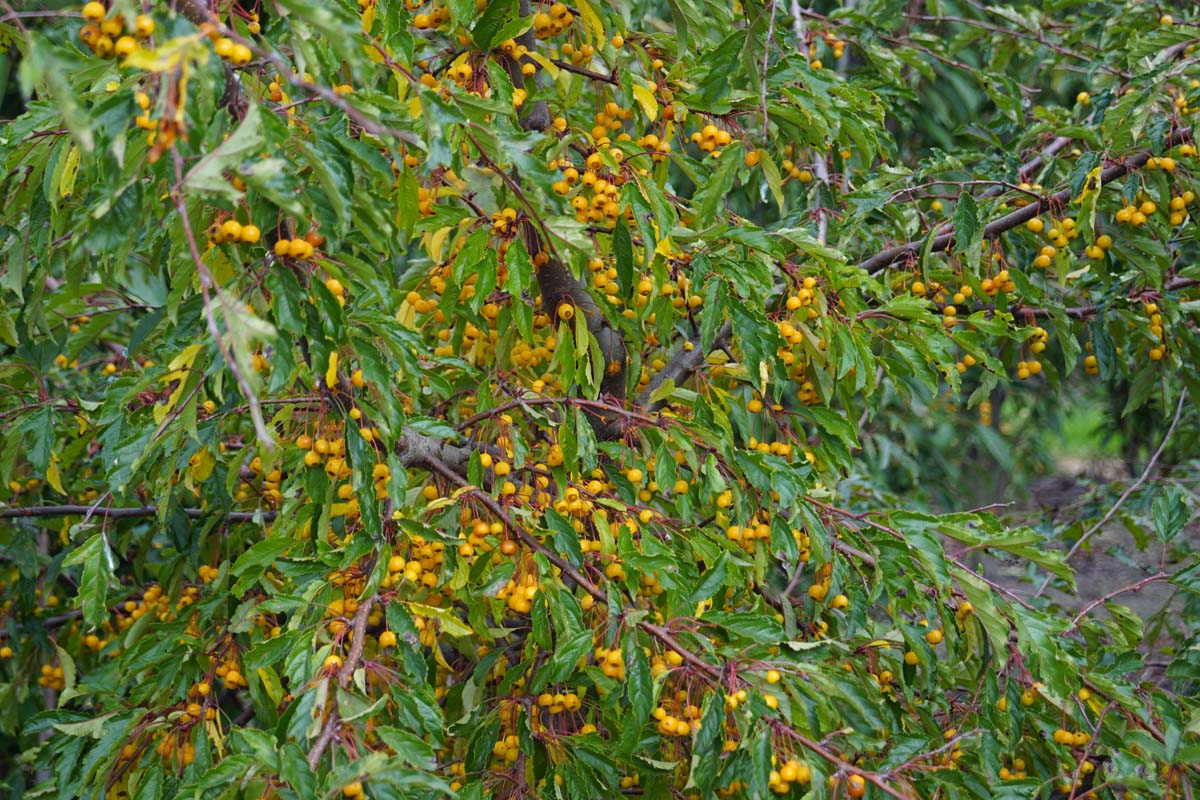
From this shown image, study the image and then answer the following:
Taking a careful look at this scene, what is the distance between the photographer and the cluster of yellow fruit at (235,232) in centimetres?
143

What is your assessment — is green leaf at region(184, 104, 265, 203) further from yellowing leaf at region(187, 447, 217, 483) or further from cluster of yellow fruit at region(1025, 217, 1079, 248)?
cluster of yellow fruit at region(1025, 217, 1079, 248)

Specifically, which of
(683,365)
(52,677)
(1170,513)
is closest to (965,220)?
(683,365)

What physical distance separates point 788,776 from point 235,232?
101 cm

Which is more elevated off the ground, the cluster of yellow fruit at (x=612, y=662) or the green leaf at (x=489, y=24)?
the green leaf at (x=489, y=24)

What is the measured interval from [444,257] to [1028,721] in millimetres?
1423

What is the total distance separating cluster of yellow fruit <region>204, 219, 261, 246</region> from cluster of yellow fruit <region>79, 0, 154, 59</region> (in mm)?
225

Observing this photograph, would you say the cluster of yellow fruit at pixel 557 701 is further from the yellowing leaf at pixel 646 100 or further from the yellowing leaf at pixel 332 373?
the yellowing leaf at pixel 646 100

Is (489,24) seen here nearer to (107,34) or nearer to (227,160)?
(107,34)


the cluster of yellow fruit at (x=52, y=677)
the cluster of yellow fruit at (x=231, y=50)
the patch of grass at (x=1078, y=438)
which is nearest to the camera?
the cluster of yellow fruit at (x=231, y=50)

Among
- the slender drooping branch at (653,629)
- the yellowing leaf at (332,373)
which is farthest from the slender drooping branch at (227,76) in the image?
the slender drooping branch at (653,629)

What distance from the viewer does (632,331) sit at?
236cm

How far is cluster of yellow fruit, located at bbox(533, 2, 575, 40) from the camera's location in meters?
2.16

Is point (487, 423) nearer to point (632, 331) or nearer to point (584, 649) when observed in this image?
point (632, 331)

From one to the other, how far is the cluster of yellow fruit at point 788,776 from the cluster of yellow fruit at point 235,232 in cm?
96
